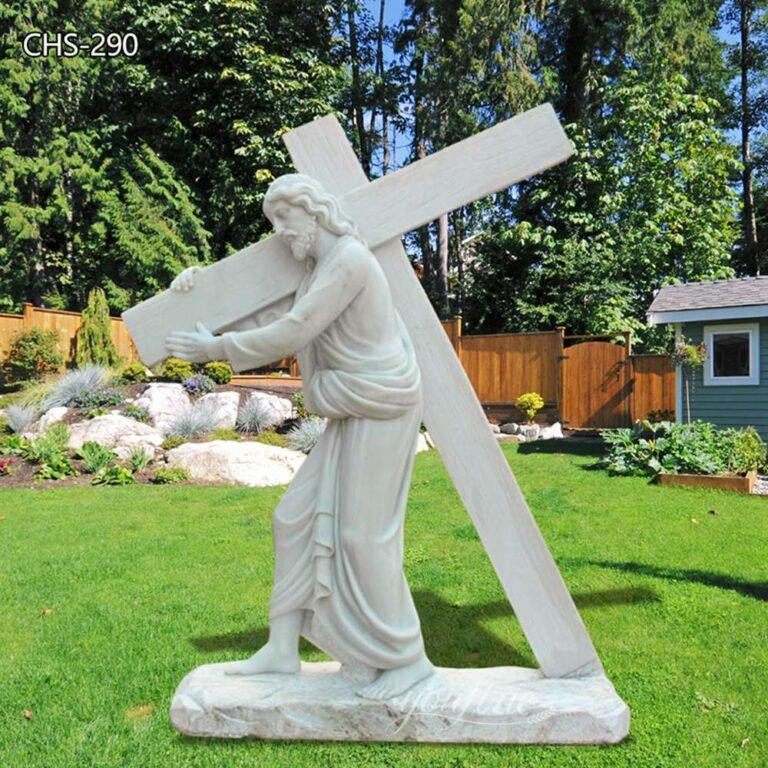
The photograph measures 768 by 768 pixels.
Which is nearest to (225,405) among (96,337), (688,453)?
(96,337)

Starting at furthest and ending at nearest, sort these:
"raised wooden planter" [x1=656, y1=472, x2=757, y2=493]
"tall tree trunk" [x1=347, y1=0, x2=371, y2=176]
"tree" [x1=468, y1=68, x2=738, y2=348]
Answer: "tall tree trunk" [x1=347, y1=0, x2=371, y2=176], "tree" [x1=468, y1=68, x2=738, y2=348], "raised wooden planter" [x1=656, y1=472, x2=757, y2=493]

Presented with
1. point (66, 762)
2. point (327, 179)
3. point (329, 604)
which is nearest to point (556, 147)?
point (327, 179)

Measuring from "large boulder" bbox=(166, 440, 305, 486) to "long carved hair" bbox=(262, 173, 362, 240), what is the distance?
747 centimetres

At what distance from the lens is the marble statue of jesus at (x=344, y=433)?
8.43ft

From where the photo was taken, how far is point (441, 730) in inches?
105

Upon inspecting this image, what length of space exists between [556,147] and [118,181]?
2107 cm

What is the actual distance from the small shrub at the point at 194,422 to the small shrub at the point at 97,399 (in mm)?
1554

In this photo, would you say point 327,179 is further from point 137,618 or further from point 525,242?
point 525,242

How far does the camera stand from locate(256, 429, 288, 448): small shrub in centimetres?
1216

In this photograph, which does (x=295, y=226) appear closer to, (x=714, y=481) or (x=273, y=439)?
(x=714, y=481)

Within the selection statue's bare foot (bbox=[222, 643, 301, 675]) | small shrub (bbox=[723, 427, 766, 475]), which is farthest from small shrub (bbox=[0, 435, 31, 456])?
small shrub (bbox=[723, 427, 766, 475])

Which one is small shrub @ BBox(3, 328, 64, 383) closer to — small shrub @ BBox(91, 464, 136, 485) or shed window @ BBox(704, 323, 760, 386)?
small shrub @ BBox(91, 464, 136, 485)

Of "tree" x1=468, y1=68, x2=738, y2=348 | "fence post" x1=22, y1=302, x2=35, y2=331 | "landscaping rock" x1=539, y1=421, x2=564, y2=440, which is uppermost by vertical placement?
"tree" x1=468, y1=68, x2=738, y2=348

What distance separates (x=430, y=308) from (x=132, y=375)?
1415cm
